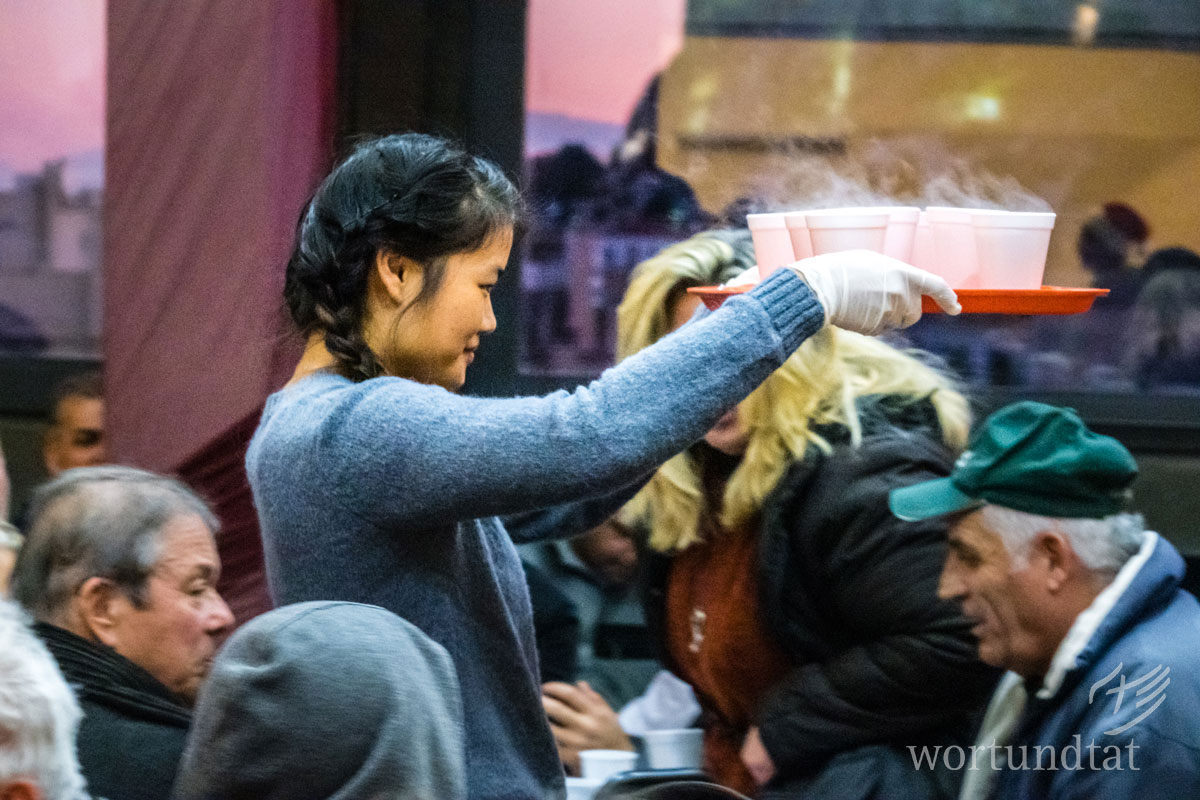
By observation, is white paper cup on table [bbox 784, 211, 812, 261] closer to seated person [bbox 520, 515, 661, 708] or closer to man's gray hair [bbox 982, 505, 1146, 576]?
man's gray hair [bbox 982, 505, 1146, 576]

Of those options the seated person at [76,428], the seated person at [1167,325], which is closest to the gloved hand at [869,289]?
the seated person at [1167,325]

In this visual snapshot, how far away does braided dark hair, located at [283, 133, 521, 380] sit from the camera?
5.18 feet

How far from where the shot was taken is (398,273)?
1.60 meters

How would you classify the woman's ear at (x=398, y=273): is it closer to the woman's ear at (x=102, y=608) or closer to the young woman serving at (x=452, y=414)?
the young woman serving at (x=452, y=414)

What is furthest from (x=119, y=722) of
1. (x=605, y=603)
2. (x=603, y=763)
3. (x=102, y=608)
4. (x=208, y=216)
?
(x=605, y=603)

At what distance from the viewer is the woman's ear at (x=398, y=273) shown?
5.22ft

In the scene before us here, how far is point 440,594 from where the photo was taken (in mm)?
1558

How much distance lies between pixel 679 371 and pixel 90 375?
2572mm

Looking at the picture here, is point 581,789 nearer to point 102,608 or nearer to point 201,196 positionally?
point 102,608

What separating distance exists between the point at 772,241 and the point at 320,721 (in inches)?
37.2

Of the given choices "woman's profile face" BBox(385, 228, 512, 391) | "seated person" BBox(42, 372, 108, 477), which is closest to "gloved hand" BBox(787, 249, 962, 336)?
"woman's profile face" BBox(385, 228, 512, 391)

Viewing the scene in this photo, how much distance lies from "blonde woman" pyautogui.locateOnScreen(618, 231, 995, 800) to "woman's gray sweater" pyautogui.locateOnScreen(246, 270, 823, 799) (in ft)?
2.26

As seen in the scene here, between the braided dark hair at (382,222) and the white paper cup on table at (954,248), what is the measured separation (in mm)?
586

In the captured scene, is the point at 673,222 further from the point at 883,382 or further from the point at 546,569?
the point at 883,382
